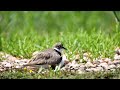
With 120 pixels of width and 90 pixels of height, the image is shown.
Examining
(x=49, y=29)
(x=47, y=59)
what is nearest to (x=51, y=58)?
(x=47, y=59)

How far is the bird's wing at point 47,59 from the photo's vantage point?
192 inches

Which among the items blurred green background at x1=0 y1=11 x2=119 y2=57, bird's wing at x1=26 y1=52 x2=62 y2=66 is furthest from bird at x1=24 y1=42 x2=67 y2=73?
blurred green background at x1=0 y1=11 x2=119 y2=57

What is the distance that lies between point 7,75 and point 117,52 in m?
0.80

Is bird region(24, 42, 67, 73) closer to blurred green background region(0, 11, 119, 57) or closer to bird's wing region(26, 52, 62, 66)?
bird's wing region(26, 52, 62, 66)

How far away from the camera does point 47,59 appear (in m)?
4.90

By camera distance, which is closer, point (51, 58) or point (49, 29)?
point (51, 58)

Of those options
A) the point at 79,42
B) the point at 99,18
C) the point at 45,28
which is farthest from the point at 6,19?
the point at 79,42

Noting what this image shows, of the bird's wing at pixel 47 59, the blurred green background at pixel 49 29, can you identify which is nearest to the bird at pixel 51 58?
the bird's wing at pixel 47 59

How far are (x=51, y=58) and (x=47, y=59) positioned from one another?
30 mm

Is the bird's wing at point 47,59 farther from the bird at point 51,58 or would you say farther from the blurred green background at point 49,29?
the blurred green background at point 49,29

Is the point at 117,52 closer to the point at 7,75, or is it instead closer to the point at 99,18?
the point at 7,75

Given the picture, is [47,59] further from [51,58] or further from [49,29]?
[49,29]
